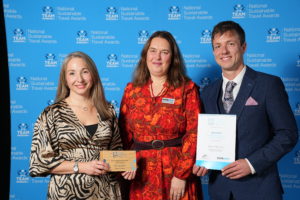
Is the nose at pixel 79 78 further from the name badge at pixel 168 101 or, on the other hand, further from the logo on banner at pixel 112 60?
the logo on banner at pixel 112 60

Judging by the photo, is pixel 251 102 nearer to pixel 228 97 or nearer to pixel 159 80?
pixel 228 97

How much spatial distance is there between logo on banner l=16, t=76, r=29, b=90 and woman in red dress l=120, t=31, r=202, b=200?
94.6 inches

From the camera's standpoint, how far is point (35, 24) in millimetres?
4316

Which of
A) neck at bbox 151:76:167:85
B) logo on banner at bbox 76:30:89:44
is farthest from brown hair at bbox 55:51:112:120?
logo on banner at bbox 76:30:89:44

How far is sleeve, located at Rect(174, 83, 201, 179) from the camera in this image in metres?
2.29

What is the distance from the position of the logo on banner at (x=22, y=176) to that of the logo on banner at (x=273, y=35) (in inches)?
145

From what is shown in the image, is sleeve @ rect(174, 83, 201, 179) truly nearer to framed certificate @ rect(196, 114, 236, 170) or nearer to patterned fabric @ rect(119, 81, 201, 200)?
patterned fabric @ rect(119, 81, 201, 200)

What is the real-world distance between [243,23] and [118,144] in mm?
2438

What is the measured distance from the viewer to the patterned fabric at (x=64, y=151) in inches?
83.7

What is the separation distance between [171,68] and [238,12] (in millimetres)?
1872

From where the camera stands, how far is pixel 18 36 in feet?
14.3

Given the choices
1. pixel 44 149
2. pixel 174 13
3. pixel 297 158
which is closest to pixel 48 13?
pixel 174 13

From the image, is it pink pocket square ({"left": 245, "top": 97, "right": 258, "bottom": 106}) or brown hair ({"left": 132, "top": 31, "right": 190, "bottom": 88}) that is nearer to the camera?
pink pocket square ({"left": 245, "top": 97, "right": 258, "bottom": 106})

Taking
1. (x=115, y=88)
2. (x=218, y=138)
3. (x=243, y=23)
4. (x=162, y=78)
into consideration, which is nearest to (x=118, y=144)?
(x=162, y=78)
